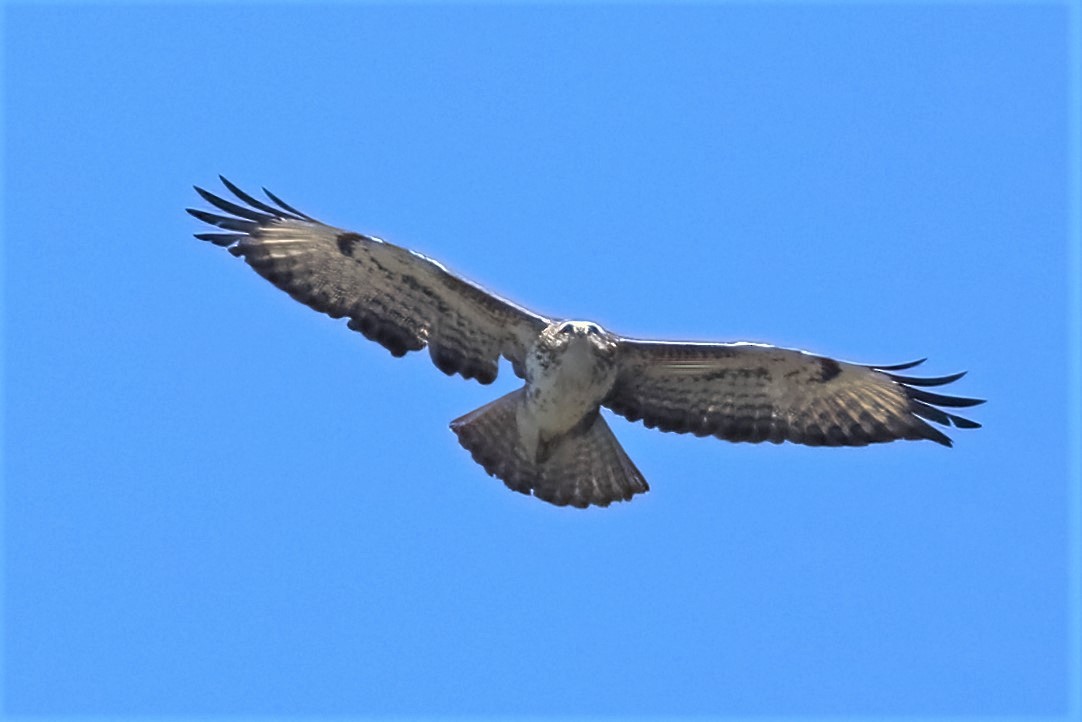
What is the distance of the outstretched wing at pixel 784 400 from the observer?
12289 mm

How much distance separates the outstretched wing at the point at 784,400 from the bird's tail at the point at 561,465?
311 millimetres

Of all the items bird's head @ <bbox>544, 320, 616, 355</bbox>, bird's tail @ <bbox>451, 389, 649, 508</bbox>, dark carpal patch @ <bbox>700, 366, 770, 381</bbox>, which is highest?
dark carpal patch @ <bbox>700, 366, 770, 381</bbox>

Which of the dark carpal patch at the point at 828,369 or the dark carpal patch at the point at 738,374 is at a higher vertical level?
the dark carpal patch at the point at 828,369

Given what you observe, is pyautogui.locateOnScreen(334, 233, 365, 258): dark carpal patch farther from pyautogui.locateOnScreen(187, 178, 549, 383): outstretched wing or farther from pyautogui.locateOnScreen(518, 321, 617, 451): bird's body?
pyautogui.locateOnScreen(518, 321, 617, 451): bird's body

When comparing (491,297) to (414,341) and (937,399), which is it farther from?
(937,399)

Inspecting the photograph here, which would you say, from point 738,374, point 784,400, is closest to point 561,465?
point 738,374

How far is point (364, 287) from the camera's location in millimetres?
12406

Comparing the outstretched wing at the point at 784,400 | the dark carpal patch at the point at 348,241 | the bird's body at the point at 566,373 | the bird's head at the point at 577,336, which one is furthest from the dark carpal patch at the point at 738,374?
the dark carpal patch at the point at 348,241

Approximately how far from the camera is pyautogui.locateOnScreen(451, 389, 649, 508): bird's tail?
12.3m

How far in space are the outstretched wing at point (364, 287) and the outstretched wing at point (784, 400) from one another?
87 cm

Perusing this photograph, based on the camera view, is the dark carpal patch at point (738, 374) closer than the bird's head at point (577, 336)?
No

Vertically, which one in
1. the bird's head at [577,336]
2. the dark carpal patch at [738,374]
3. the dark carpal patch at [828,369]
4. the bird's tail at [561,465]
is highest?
the dark carpal patch at [828,369]

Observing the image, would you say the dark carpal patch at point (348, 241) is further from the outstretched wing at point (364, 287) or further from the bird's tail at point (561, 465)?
the bird's tail at point (561, 465)

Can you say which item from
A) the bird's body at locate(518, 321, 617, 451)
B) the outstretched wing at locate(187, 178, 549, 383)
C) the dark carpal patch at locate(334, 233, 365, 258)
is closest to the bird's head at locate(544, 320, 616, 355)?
the bird's body at locate(518, 321, 617, 451)
